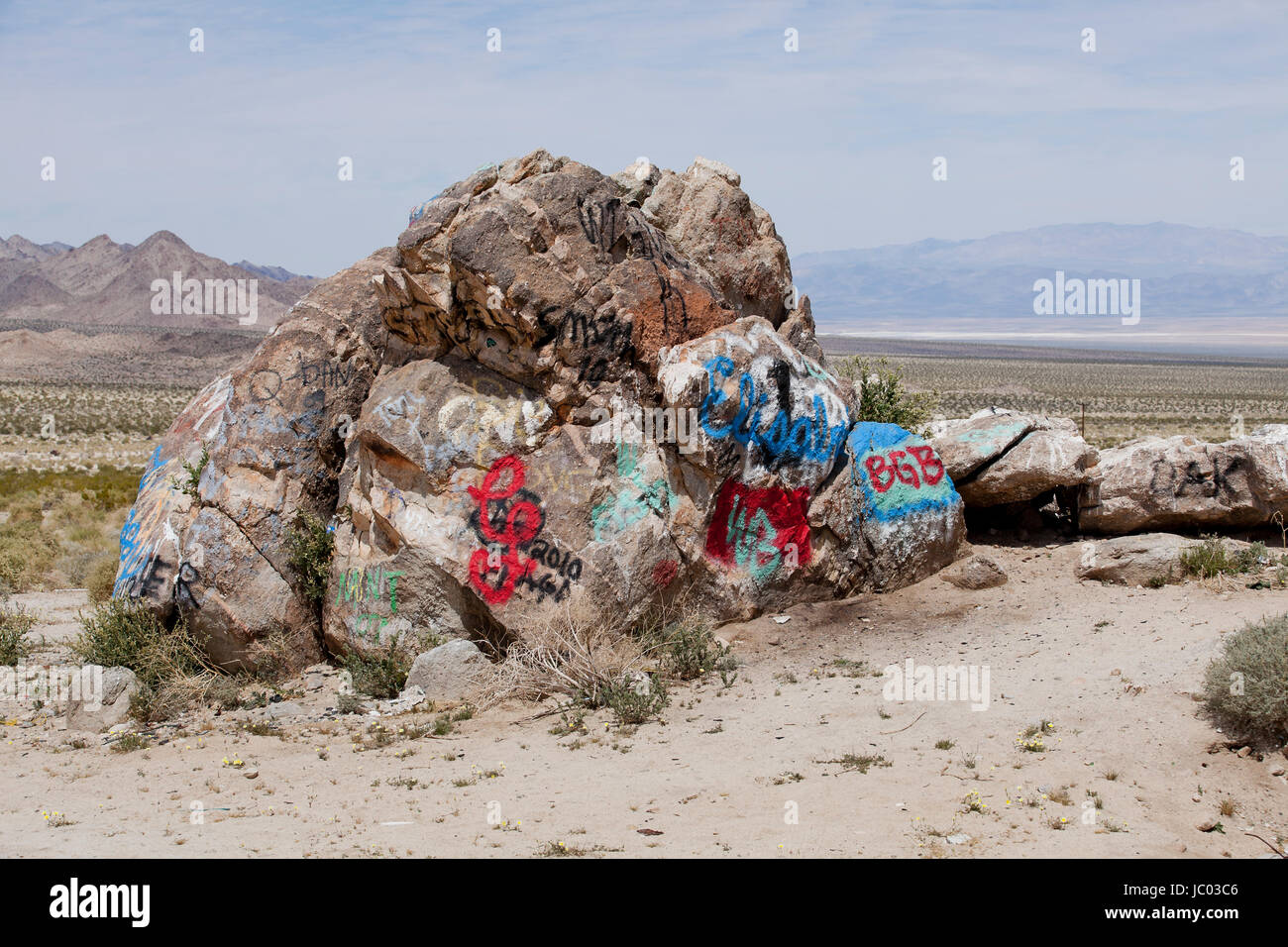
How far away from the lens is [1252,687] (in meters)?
6.61

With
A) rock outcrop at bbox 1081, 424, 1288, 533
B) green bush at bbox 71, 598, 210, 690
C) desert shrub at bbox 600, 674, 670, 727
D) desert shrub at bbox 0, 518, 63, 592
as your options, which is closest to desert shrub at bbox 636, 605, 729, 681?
desert shrub at bbox 600, 674, 670, 727

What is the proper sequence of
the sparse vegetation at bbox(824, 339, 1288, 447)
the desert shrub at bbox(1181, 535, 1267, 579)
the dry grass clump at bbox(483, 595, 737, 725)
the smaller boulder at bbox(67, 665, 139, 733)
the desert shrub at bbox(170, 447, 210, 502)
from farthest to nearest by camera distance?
the sparse vegetation at bbox(824, 339, 1288, 447) → the desert shrub at bbox(1181, 535, 1267, 579) → the desert shrub at bbox(170, 447, 210, 502) → the smaller boulder at bbox(67, 665, 139, 733) → the dry grass clump at bbox(483, 595, 737, 725)

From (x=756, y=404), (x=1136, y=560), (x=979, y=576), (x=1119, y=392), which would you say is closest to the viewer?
(x=756, y=404)

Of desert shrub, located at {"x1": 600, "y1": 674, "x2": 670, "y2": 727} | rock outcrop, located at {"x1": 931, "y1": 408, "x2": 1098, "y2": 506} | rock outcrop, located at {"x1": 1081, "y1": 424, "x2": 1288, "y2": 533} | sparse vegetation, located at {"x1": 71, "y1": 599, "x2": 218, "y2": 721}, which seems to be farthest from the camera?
rock outcrop, located at {"x1": 931, "y1": 408, "x2": 1098, "y2": 506}

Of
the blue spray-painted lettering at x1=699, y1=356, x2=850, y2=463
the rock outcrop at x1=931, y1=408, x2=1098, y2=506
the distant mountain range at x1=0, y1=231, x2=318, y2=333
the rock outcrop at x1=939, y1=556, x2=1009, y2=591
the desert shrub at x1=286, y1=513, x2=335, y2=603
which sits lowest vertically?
the rock outcrop at x1=939, y1=556, x2=1009, y2=591

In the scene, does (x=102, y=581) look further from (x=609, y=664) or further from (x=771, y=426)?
(x=771, y=426)

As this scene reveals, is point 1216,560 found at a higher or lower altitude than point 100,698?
higher

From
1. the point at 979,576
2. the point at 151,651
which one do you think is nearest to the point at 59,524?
the point at 151,651

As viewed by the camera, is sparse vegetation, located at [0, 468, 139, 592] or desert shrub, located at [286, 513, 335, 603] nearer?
desert shrub, located at [286, 513, 335, 603]

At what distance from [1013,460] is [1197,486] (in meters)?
1.78

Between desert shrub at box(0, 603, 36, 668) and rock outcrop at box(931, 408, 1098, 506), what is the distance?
30.7ft

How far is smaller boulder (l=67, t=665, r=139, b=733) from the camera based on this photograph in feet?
28.1

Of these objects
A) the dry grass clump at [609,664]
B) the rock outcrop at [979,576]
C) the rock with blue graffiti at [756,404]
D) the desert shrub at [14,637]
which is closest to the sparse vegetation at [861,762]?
the dry grass clump at [609,664]

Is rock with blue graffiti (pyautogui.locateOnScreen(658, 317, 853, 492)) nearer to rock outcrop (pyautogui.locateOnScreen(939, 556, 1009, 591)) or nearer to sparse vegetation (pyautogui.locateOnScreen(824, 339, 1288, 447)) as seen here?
rock outcrop (pyautogui.locateOnScreen(939, 556, 1009, 591))
